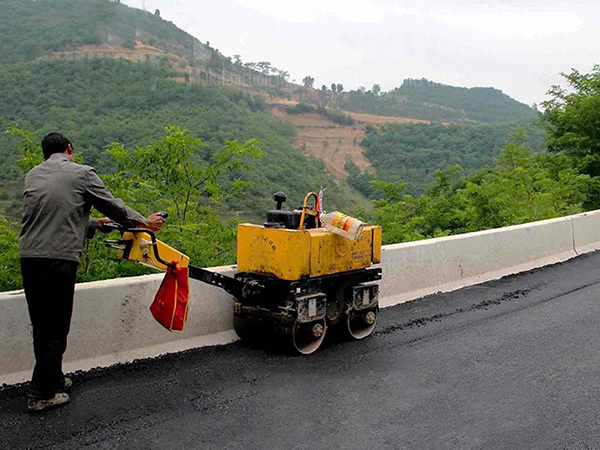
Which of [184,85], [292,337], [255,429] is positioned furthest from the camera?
[184,85]

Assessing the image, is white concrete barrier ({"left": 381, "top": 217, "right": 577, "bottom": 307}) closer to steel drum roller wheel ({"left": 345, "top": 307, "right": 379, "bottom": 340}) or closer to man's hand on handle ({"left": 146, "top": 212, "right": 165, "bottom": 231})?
steel drum roller wheel ({"left": 345, "top": 307, "right": 379, "bottom": 340})

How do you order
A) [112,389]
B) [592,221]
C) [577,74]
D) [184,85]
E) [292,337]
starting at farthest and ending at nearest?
1. [184,85]
2. [577,74]
3. [592,221]
4. [292,337]
5. [112,389]

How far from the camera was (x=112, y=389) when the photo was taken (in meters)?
4.83

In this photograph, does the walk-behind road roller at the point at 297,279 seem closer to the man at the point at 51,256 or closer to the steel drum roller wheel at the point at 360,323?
the steel drum roller wheel at the point at 360,323

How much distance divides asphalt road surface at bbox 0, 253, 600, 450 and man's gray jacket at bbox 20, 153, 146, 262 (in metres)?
1.09

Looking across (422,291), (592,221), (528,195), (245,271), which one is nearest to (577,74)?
(528,195)

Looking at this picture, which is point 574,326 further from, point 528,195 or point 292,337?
point 528,195

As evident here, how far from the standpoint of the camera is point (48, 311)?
4.51 meters

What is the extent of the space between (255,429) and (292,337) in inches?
60.7

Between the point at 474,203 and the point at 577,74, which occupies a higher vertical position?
the point at 577,74

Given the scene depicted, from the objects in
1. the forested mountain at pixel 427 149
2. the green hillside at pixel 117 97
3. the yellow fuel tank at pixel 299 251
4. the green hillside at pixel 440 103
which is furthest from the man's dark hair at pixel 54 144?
the green hillside at pixel 440 103

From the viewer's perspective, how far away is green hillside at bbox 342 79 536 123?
92.1 metres

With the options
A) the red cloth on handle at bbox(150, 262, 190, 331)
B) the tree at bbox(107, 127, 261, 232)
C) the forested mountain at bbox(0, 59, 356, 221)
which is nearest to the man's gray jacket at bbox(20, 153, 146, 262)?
the red cloth on handle at bbox(150, 262, 190, 331)

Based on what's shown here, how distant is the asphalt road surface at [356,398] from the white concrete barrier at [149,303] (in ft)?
0.64
